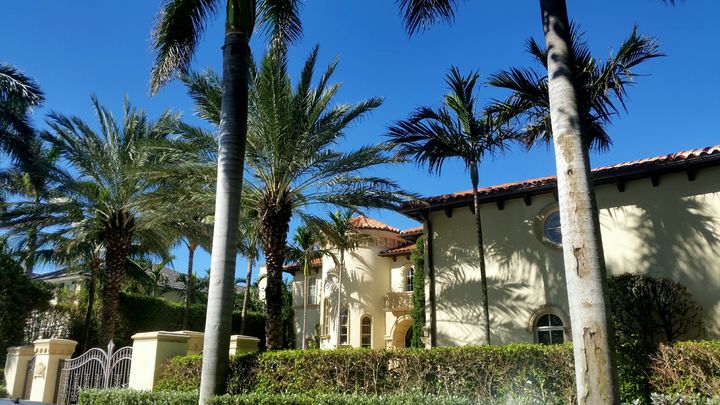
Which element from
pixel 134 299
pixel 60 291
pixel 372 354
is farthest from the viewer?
pixel 134 299

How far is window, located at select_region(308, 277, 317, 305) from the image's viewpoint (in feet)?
111

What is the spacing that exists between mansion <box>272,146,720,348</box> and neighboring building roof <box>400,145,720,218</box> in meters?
0.03

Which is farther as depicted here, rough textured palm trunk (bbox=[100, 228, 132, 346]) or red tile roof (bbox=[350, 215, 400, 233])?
red tile roof (bbox=[350, 215, 400, 233])

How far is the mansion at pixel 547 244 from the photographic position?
44.8 feet

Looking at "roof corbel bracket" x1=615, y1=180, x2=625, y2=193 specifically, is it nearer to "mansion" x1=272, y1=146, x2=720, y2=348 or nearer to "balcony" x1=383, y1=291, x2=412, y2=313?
"mansion" x1=272, y1=146, x2=720, y2=348

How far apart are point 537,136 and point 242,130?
940 cm

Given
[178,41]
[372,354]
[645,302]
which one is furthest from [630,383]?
[178,41]

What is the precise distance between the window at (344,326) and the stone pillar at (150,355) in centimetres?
1746

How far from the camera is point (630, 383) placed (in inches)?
339

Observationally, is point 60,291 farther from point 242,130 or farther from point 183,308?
point 242,130

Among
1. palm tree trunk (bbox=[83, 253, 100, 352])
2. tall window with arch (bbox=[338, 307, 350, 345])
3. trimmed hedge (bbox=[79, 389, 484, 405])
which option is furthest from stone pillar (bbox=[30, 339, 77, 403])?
tall window with arch (bbox=[338, 307, 350, 345])

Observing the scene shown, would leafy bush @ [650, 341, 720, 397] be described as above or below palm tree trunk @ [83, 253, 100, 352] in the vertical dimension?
below

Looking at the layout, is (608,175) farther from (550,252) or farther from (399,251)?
(399,251)

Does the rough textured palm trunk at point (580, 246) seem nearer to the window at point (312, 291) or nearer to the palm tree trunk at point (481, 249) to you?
the palm tree trunk at point (481, 249)
